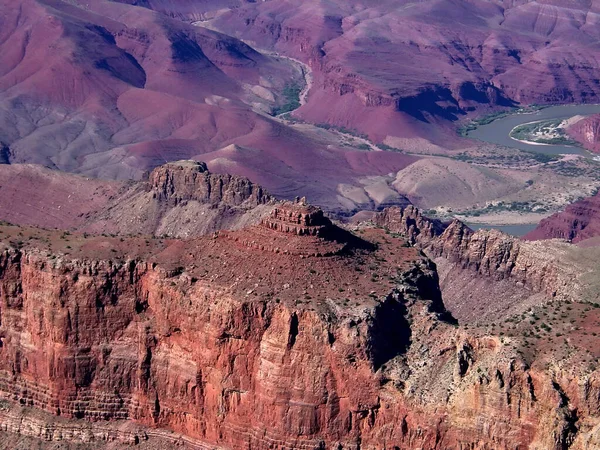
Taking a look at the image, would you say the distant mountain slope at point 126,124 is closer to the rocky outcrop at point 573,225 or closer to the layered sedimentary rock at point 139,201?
the layered sedimentary rock at point 139,201

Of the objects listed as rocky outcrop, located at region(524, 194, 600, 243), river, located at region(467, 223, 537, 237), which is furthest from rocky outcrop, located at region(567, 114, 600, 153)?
rocky outcrop, located at region(524, 194, 600, 243)

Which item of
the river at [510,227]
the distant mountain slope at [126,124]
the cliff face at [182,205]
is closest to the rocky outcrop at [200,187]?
the cliff face at [182,205]

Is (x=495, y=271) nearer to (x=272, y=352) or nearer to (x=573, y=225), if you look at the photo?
(x=272, y=352)

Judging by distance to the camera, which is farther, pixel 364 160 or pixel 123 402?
pixel 364 160

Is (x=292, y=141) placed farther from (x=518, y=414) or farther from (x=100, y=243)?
(x=518, y=414)

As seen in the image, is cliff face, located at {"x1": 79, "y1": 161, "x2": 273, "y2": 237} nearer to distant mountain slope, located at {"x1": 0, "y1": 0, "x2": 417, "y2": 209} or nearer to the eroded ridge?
distant mountain slope, located at {"x1": 0, "y1": 0, "x2": 417, "y2": 209}

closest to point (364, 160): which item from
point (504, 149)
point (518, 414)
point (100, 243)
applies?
point (504, 149)
